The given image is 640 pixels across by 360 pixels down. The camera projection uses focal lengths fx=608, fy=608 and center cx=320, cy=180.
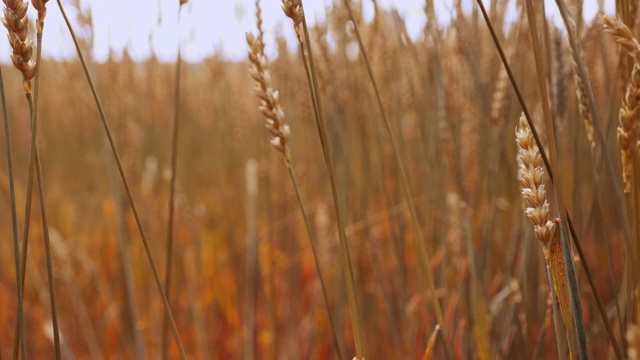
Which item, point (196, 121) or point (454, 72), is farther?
point (196, 121)

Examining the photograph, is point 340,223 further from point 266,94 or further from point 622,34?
point 622,34

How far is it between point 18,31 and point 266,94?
0.62ft

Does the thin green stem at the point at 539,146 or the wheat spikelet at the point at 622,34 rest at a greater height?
the wheat spikelet at the point at 622,34

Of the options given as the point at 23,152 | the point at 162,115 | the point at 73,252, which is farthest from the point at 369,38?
the point at 23,152

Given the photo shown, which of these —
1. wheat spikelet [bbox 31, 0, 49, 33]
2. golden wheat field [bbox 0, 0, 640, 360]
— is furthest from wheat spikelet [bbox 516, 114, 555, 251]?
wheat spikelet [bbox 31, 0, 49, 33]

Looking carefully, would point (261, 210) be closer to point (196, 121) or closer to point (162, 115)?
point (162, 115)

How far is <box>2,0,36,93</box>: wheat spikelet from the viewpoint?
0.44m

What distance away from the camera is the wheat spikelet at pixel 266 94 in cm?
51

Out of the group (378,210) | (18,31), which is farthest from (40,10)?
(378,210)

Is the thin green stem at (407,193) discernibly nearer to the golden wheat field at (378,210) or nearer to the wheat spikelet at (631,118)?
the golden wheat field at (378,210)

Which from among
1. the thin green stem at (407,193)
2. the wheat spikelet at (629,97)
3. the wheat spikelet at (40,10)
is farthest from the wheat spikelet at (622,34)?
the wheat spikelet at (40,10)

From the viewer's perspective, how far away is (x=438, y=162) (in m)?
1.17

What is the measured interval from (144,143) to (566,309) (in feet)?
6.67

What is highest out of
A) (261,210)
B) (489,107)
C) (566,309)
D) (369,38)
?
(369,38)
